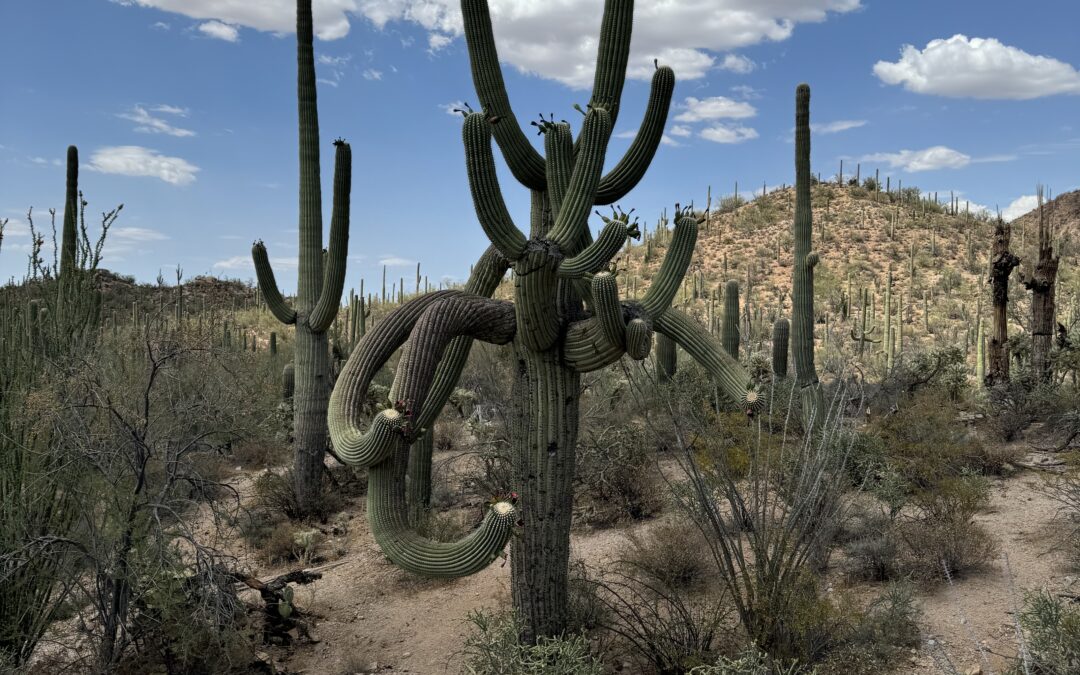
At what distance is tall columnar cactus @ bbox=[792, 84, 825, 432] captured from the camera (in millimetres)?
12875

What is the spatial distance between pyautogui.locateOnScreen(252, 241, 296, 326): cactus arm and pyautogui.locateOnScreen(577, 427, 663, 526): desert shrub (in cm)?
461

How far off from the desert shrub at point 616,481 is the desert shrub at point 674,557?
149 cm

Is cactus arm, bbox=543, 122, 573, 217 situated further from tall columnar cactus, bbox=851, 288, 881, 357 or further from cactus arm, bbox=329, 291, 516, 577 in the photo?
tall columnar cactus, bbox=851, 288, 881, 357

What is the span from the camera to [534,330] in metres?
5.54

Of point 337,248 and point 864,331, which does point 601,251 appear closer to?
point 337,248

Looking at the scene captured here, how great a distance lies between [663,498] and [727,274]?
2867cm

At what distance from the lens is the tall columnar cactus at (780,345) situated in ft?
53.2

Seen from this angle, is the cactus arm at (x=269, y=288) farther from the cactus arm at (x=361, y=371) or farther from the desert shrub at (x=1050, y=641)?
the desert shrub at (x=1050, y=641)

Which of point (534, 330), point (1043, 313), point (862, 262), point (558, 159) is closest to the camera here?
point (534, 330)

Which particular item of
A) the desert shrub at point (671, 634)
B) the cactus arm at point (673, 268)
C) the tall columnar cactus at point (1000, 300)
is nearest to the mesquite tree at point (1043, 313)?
the tall columnar cactus at point (1000, 300)

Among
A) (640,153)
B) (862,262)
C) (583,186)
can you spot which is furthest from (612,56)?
(862,262)

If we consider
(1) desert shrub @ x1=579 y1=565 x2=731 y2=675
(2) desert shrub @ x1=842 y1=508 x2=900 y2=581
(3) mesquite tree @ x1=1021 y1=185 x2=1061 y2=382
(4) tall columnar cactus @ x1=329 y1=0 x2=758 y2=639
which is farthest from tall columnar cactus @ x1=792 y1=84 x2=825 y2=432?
(4) tall columnar cactus @ x1=329 y1=0 x2=758 y2=639

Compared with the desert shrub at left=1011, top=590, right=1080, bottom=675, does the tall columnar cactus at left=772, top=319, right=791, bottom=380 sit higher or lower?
higher

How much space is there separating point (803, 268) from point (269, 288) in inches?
348
